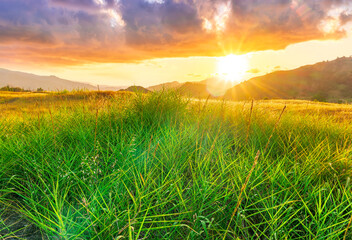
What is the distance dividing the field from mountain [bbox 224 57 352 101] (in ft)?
359

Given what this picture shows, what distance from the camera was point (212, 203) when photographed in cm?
177

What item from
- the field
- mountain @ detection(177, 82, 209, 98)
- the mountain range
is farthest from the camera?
the mountain range

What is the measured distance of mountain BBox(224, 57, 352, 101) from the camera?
379ft

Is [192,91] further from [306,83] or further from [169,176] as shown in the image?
[306,83]

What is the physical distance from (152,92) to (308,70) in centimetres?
16752

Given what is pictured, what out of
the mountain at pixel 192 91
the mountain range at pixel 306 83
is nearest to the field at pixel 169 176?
the mountain at pixel 192 91

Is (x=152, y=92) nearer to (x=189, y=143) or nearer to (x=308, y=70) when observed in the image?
(x=189, y=143)

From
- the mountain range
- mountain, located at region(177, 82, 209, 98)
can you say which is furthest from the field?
the mountain range

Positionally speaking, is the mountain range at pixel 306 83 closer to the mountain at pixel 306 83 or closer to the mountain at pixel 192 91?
the mountain at pixel 306 83

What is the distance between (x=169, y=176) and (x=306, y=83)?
15209 cm

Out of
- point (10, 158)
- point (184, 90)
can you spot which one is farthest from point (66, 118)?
point (184, 90)

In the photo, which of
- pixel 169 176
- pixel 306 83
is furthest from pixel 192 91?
pixel 306 83

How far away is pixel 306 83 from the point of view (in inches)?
5128

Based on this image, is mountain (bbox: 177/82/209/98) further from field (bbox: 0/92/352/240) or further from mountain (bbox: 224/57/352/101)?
mountain (bbox: 224/57/352/101)
